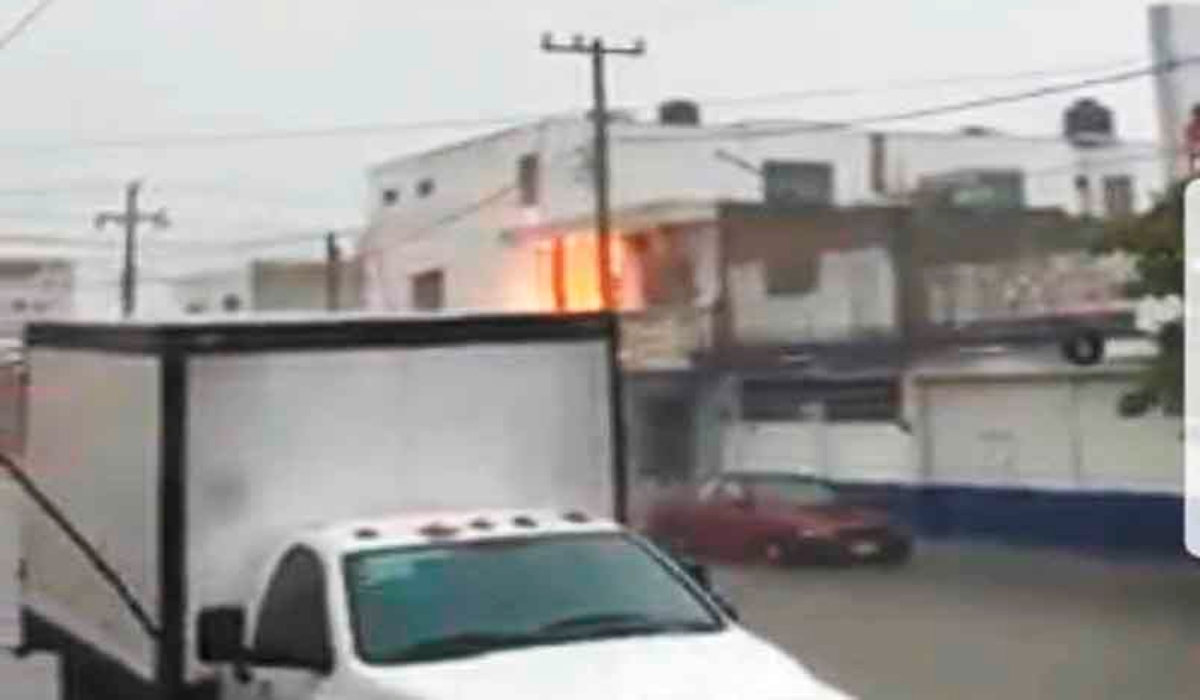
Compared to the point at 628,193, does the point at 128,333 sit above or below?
below

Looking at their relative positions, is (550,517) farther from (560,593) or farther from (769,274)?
(769,274)

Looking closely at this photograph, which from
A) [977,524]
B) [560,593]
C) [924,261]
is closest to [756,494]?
[977,524]

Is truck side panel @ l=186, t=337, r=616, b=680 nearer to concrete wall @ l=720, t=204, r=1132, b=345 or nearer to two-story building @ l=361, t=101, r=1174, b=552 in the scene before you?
two-story building @ l=361, t=101, r=1174, b=552

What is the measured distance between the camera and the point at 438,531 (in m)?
8.25

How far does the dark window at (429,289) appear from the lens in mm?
54812

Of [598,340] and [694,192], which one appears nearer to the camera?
[598,340]

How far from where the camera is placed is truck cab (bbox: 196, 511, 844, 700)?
270 inches

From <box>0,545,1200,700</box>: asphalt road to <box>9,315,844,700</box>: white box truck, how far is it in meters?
3.96

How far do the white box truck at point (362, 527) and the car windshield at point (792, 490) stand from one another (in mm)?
18911

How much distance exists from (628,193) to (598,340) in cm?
3945

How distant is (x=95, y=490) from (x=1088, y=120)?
49.5 metres

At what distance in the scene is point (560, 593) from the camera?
7.78 metres

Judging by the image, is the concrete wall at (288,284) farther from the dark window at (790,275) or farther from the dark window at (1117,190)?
the dark window at (790,275)

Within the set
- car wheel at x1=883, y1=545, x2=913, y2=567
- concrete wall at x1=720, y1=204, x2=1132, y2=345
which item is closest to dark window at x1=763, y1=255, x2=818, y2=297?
concrete wall at x1=720, y1=204, x2=1132, y2=345
